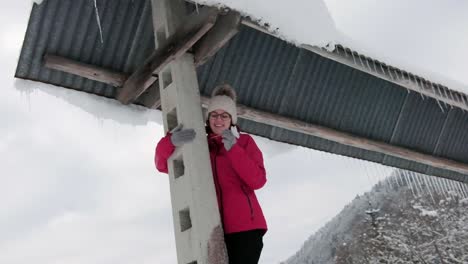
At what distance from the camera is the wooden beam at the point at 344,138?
5098mm

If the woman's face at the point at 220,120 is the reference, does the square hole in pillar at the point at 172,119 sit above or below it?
above

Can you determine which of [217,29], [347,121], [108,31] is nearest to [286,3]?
[217,29]

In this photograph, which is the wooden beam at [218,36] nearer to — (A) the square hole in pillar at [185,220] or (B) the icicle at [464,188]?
(A) the square hole in pillar at [185,220]

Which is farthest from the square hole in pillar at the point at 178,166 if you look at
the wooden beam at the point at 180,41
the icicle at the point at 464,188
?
the icicle at the point at 464,188

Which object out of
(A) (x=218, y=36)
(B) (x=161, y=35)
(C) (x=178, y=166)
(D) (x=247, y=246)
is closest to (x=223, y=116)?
(C) (x=178, y=166)

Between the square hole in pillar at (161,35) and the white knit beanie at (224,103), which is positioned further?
the square hole in pillar at (161,35)

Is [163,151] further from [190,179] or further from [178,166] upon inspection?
[190,179]

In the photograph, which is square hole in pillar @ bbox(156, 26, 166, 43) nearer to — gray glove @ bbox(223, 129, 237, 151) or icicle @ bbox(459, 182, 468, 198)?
gray glove @ bbox(223, 129, 237, 151)

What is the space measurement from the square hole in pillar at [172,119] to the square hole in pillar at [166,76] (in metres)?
0.31

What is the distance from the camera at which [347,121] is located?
6.00 meters

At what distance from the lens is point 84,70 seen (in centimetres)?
398

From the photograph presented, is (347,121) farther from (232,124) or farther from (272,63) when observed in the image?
(232,124)

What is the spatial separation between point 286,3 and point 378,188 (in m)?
56.8

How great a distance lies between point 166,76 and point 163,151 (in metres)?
0.78
